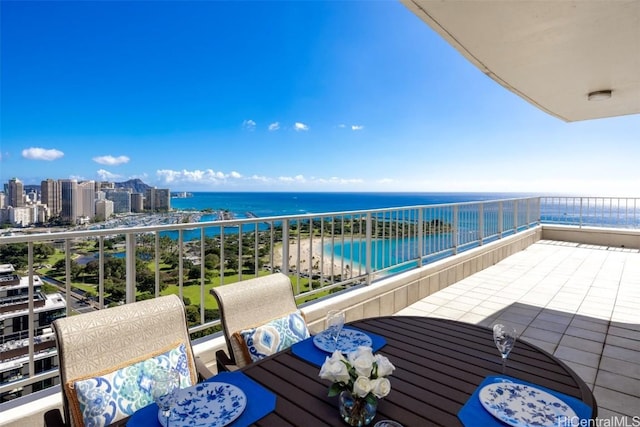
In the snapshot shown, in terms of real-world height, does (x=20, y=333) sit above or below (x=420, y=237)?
below

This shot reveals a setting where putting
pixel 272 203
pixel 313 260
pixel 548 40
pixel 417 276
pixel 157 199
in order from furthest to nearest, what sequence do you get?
1. pixel 272 203
2. pixel 417 276
3. pixel 157 199
4. pixel 313 260
5. pixel 548 40

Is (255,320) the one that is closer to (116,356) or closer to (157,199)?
(116,356)

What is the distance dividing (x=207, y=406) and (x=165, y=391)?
0.55ft

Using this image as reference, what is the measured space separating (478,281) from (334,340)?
4.77 metres

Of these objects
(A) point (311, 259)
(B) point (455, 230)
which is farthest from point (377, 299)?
(B) point (455, 230)

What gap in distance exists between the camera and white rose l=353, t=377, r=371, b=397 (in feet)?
3.18

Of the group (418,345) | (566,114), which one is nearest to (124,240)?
(418,345)

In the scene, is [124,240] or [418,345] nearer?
[418,345]

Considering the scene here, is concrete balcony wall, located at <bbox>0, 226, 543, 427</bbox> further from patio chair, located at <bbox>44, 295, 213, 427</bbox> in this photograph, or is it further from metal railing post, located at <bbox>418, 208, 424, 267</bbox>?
patio chair, located at <bbox>44, 295, 213, 427</bbox>

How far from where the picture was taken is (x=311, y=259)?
3457 millimetres

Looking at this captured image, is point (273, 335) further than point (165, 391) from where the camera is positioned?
Yes

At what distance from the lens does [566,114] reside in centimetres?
539

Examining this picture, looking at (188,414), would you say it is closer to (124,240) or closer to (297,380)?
(297,380)

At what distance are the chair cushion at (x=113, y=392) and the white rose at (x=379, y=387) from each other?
0.95 meters
